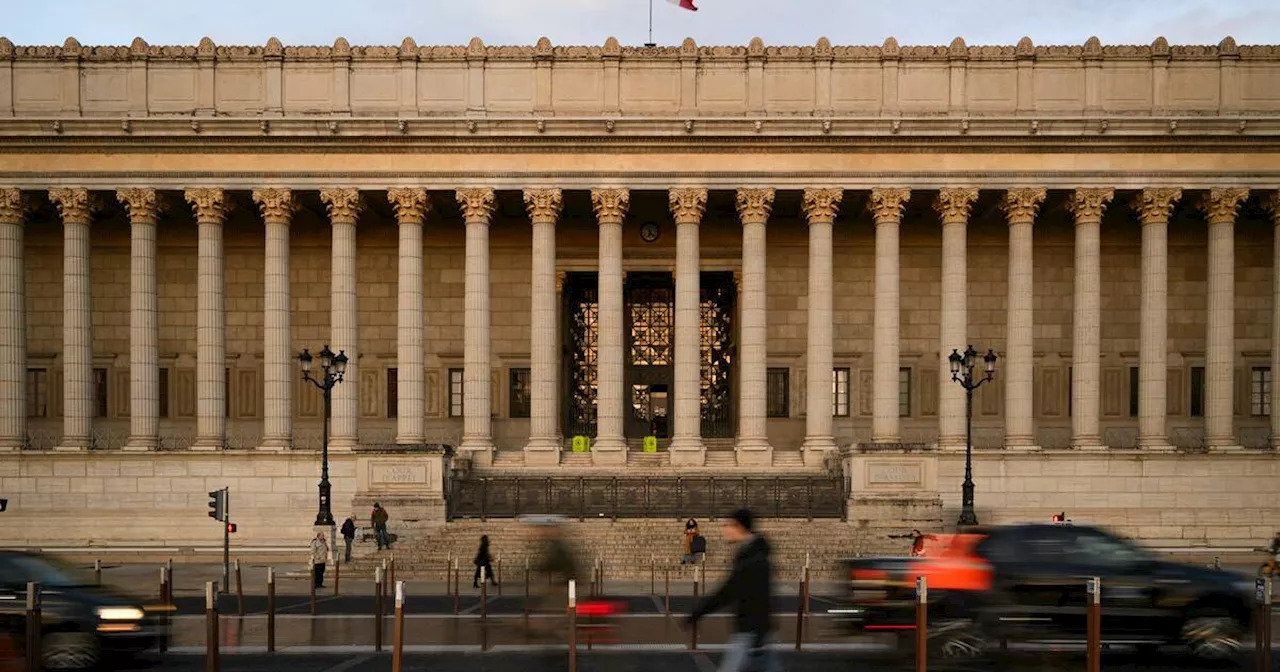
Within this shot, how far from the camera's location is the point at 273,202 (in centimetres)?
4369

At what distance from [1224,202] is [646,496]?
858 inches

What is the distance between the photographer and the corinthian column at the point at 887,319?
43.8 m

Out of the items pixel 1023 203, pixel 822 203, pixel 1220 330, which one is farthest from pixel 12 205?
pixel 1220 330

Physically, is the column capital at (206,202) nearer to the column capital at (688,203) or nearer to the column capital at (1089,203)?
the column capital at (688,203)

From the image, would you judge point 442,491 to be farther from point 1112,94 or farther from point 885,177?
point 1112,94

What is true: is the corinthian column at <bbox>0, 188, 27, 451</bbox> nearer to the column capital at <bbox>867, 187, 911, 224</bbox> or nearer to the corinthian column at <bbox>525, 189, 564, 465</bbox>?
the corinthian column at <bbox>525, 189, 564, 465</bbox>

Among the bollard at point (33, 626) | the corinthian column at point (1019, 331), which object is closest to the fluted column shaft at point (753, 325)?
the corinthian column at point (1019, 331)

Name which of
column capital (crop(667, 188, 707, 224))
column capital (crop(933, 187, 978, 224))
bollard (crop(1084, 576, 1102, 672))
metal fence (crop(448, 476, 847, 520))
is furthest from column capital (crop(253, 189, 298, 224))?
bollard (crop(1084, 576, 1102, 672))

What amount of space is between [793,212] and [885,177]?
17.6 ft

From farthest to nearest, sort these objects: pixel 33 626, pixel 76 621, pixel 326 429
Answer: pixel 326 429 < pixel 76 621 < pixel 33 626

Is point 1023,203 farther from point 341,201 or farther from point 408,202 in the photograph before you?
point 341,201

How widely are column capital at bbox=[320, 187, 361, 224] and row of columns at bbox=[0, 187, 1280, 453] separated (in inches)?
2.4

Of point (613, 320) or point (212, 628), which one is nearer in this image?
point (212, 628)

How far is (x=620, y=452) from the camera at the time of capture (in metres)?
43.8
